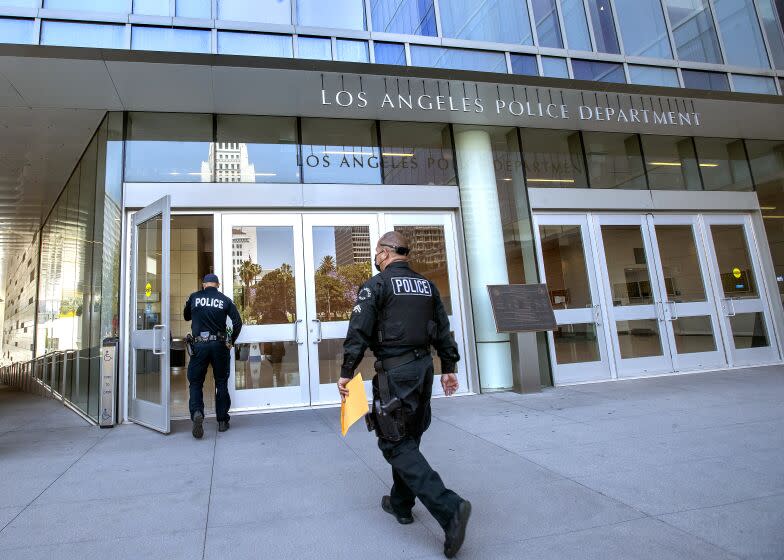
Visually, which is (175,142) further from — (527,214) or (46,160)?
(527,214)

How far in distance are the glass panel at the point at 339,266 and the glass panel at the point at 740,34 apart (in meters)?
6.56

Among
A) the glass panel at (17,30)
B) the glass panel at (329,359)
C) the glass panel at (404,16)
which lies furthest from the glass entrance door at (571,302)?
the glass panel at (17,30)

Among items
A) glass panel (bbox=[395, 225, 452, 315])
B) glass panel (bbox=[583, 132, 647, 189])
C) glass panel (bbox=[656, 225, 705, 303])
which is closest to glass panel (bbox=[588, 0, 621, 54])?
glass panel (bbox=[583, 132, 647, 189])

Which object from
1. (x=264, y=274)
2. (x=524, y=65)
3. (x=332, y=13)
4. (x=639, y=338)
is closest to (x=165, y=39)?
(x=332, y=13)

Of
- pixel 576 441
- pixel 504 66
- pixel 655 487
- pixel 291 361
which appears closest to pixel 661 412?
pixel 576 441

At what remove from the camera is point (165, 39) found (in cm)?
522

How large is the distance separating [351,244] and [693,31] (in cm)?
647

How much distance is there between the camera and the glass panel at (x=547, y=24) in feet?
21.3

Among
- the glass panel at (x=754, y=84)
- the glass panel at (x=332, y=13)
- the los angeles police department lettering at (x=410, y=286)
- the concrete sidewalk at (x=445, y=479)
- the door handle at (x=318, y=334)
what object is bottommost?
the concrete sidewalk at (x=445, y=479)

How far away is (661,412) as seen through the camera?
461 centimetres

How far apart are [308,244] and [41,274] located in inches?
413

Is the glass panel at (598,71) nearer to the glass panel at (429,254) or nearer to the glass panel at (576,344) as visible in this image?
the glass panel at (429,254)

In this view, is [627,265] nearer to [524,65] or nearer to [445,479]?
[524,65]

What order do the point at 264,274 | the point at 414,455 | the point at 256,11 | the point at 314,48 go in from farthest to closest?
the point at 264,274 < the point at 314,48 < the point at 256,11 < the point at 414,455
